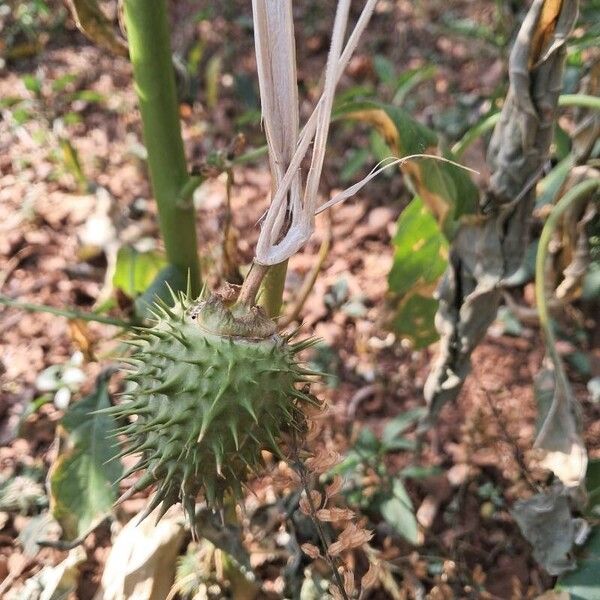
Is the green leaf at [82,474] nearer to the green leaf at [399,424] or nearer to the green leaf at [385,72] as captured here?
the green leaf at [399,424]

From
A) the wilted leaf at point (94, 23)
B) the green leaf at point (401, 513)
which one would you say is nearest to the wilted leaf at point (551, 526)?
the green leaf at point (401, 513)

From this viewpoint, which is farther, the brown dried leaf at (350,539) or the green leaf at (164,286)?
the green leaf at (164,286)

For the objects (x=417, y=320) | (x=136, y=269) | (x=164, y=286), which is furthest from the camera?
(x=136, y=269)

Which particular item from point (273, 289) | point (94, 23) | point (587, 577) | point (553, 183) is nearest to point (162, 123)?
point (94, 23)

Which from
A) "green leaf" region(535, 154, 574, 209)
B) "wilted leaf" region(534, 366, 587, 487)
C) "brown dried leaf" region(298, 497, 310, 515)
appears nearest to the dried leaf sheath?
"wilted leaf" region(534, 366, 587, 487)

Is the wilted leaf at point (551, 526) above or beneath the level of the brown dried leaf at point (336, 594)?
beneath

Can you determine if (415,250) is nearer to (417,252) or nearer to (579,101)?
(417,252)
